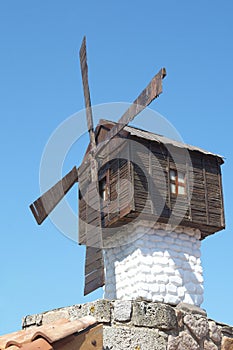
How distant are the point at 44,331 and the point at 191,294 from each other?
695cm

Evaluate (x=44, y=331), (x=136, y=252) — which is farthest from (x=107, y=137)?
(x=44, y=331)

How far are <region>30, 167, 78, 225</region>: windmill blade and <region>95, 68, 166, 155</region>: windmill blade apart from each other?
148 centimetres

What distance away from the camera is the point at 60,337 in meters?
4.88

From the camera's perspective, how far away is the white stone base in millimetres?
11164

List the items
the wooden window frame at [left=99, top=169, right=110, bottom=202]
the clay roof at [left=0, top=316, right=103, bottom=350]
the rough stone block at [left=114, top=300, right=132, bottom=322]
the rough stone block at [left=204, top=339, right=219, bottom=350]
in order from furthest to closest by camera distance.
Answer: the wooden window frame at [left=99, top=169, right=110, bottom=202], the rough stone block at [left=204, top=339, right=219, bottom=350], the rough stone block at [left=114, top=300, right=132, bottom=322], the clay roof at [left=0, top=316, right=103, bottom=350]

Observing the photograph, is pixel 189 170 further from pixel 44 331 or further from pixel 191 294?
pixel 44 331

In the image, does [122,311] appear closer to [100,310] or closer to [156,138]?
[100,310]

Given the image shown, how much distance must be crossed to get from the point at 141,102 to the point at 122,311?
5.90m

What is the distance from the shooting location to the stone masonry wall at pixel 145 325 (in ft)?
20.4

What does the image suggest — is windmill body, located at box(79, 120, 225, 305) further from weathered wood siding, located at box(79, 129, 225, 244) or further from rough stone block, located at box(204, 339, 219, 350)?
rough stone block, located at box(204, 339, 219, 350)

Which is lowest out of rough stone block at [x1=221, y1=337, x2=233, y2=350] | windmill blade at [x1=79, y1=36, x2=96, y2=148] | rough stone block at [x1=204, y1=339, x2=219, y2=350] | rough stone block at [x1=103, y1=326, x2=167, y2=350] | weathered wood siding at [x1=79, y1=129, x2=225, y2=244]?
rough stone block at [x1=103, y1=326, x2=167, y2=350]

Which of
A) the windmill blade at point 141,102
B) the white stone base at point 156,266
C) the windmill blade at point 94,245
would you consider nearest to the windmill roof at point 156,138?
the windmill blade at point 141,102

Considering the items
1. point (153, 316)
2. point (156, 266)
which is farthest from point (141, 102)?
point (153, 316)

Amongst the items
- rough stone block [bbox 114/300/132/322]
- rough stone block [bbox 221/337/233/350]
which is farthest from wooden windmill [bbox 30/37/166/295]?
rough stone block [bbox 114/300/132/322]
